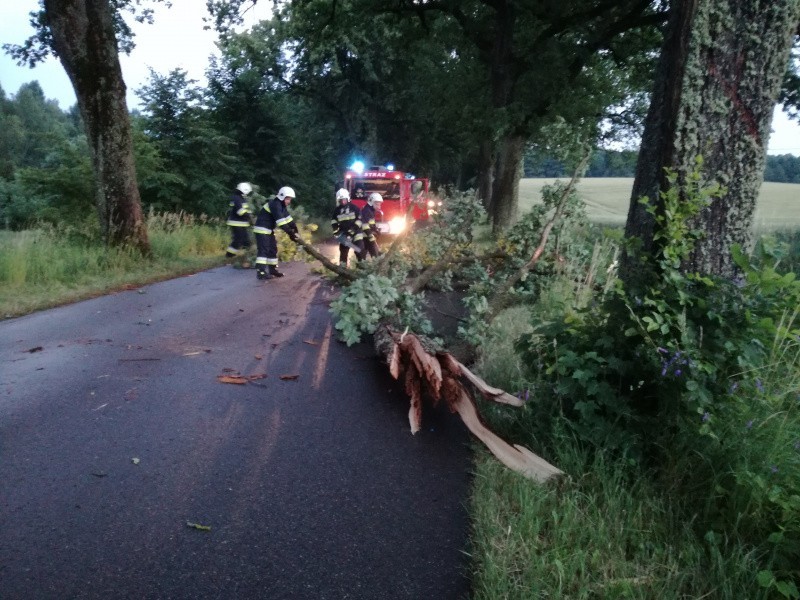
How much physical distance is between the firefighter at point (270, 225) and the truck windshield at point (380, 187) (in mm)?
8772

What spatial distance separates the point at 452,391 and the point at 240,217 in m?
9.11

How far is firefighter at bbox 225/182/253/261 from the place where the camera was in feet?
38.5

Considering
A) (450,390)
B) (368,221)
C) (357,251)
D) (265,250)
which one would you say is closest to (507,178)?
(368,221)

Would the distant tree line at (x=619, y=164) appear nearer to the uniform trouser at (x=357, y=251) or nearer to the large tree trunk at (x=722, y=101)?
the large tree trunk at (x=722, y=101)

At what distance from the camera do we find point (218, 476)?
331 cm

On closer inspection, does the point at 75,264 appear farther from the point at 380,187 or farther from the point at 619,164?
the point at 619,164

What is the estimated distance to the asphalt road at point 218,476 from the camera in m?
2.47

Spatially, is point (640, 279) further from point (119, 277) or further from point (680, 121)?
point (119, 277)

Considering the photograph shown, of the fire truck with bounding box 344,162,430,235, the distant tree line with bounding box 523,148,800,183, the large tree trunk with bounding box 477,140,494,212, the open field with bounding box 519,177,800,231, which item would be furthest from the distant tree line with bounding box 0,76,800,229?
the open field with bounding box 519,177,800,231

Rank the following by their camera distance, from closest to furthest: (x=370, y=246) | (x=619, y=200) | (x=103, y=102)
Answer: (x=103, y=102), (x=370, y=246), (x=619, y=200)

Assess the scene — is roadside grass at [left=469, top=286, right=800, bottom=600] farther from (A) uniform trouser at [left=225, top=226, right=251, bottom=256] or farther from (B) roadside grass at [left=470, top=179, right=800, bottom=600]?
(A) uniform trouser at [left=225, top=226, right=251, bottom=256]

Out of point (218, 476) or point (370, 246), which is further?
point (370, 246)

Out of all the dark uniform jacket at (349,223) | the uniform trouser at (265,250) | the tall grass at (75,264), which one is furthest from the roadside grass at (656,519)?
the dark uniform jacket at (349,223)

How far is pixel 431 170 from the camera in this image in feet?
124
